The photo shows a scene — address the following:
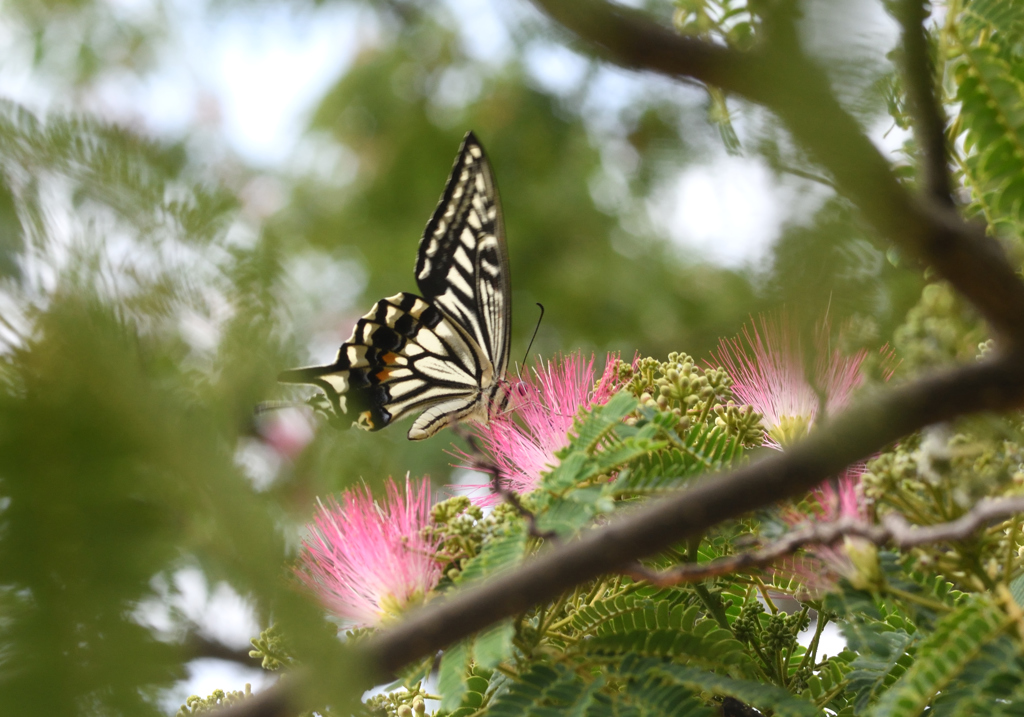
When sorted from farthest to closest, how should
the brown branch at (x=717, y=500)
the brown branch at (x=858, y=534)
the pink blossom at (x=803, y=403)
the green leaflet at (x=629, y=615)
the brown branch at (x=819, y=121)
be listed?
the green leaflet at (x=629, y=615), the pink blossom at (x=803, y=403), the brown branch at (x=858, y=534), the brown branch at (x=717, y=500), the brown branch at (x=819, y=121)

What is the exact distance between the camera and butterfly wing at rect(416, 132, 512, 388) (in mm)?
2754

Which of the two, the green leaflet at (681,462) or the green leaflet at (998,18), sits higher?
the green leaflet at (998,18)

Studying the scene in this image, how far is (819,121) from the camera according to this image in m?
0.28

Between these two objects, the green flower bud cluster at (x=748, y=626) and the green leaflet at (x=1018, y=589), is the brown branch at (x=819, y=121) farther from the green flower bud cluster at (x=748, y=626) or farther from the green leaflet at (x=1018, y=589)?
the green flower bud cluster at (x=748, y=626)

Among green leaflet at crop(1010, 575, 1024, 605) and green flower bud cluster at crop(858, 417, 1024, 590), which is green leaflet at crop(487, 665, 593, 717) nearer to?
green flower bud cluster at crop(858, 417, 1024, 590)

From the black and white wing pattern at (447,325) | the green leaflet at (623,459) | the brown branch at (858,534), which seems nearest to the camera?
the brown branch at (858,534)

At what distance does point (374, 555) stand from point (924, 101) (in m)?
1.02

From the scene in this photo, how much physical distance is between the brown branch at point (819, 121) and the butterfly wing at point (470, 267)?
2390mm

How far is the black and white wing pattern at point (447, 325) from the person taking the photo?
274 cm

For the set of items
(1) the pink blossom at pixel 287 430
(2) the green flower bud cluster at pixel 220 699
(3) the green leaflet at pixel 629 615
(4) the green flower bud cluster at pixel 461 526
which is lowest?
(1) the pink blossom at pixel 287 430

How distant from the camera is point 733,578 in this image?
1.21 metres

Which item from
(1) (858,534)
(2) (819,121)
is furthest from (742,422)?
(2) (819,121)

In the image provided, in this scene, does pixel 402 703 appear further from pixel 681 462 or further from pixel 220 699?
pixel 681 462

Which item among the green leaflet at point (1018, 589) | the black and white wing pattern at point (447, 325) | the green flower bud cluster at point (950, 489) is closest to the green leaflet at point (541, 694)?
the green flower bud cluster at point (950, 489)
